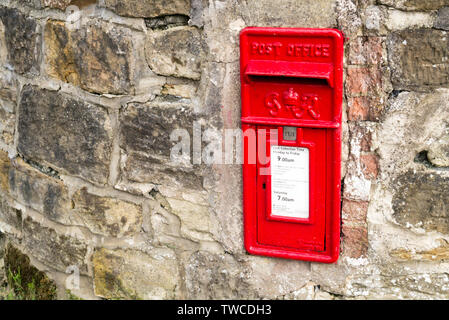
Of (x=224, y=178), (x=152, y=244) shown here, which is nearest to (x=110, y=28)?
(x=224, y=178)

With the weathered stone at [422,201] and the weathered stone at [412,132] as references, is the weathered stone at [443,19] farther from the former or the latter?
the weathered stone at [422,201]

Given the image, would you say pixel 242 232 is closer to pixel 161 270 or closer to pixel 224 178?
pixel 224 178

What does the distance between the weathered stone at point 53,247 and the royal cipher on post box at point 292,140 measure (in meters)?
0.79

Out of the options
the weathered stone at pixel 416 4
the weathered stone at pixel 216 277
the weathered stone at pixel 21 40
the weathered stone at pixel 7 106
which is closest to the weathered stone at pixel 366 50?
the weathered stone at pixel 416 4

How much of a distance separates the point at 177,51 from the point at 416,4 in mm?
836

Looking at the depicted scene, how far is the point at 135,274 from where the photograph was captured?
271 centimetres

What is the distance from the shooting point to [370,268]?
241 cm

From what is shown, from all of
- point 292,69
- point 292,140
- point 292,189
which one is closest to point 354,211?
point 292,189

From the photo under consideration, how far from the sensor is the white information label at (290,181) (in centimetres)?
232

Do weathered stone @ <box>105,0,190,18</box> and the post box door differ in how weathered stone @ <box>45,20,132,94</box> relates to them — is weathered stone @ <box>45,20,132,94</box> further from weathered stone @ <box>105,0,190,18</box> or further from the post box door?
the post box door

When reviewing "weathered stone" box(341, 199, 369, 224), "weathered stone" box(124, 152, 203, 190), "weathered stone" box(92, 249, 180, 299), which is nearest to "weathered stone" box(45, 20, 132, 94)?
"weathered stone" box(124, 152, 203, 190)

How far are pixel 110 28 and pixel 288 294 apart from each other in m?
1.22

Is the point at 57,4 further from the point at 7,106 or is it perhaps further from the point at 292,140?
the point at 292,140

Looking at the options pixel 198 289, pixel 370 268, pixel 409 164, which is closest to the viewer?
pixel 409 164
